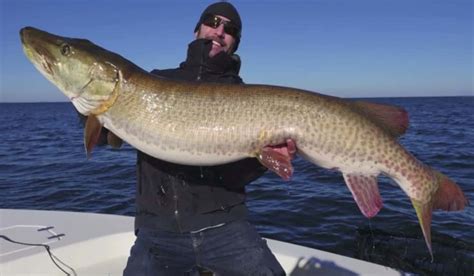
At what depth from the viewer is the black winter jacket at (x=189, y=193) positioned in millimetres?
3461

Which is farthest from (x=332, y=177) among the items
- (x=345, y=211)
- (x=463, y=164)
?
(x=463, y=164)

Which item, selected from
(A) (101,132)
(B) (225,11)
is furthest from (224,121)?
(B) (225,11)

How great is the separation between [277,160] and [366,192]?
66 cm

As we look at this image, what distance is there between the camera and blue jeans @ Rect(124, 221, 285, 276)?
3436 mm

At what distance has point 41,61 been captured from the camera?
317cm

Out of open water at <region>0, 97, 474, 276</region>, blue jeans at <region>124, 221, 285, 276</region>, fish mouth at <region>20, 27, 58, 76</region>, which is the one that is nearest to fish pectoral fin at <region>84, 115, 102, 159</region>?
fish mouth at <region>20, 27, 58, 76</region>

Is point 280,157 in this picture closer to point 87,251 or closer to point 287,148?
point 287,148

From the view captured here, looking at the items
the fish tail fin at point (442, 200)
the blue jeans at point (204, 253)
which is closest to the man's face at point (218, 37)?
the blue jeans at point (204, 253)

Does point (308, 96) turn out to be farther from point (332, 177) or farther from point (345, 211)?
point (332, 177)

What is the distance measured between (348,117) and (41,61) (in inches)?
81.7

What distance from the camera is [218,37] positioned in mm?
3957

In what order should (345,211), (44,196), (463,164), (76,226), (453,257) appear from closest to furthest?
1. (76,226)
2. (453,257)
3. (345,211)
4. (44,196)
5. (463,164)

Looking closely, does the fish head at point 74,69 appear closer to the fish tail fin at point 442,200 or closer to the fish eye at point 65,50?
the fish eye at point 65,50

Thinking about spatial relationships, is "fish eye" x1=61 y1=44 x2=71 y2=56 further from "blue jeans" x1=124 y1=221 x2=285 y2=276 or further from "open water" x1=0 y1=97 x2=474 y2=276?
"open water" x1=0 y1=97 x2=474 y2=276
